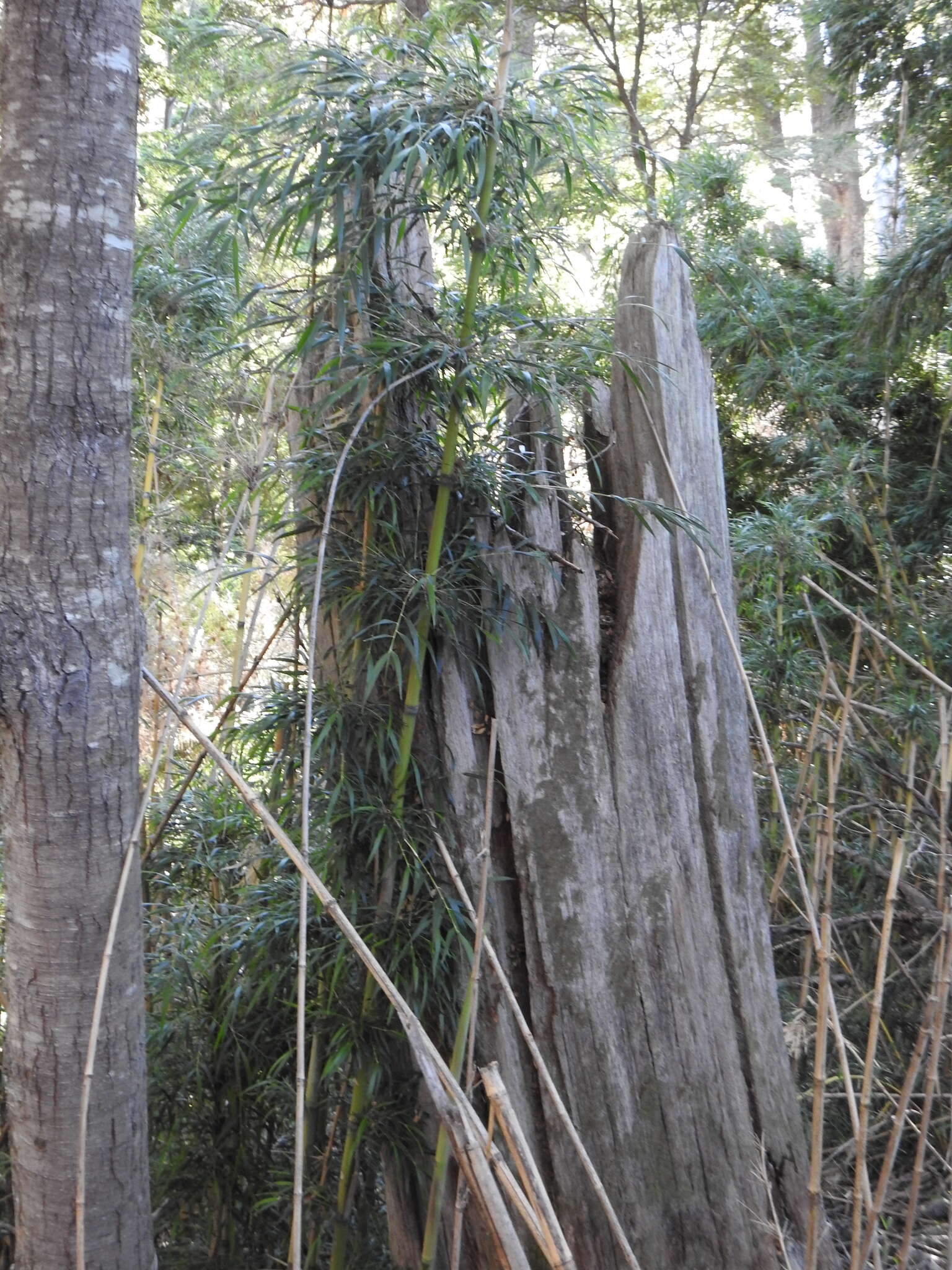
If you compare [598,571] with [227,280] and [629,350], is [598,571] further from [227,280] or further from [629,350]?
[227,280]

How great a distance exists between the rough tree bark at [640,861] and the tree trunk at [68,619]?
1.69 feet

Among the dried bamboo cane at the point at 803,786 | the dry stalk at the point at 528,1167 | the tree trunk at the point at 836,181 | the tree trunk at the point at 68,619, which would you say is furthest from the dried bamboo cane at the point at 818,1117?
the tree trunk at the point at 836,181

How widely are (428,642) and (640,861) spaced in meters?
0.50

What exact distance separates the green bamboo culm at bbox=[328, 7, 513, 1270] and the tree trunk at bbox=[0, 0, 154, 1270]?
0.93 feet

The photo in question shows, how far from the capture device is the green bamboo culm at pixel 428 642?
1.31 m

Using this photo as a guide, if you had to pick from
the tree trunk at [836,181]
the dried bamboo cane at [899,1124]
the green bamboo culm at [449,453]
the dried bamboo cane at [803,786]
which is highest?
the tree trunk at [836,181]

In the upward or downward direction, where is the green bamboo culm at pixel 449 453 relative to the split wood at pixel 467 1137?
upward

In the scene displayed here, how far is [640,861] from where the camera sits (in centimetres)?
156

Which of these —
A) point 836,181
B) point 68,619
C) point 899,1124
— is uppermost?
point 836,181

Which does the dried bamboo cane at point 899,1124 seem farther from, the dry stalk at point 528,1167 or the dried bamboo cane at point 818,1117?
the dry stalk at point 528,1167

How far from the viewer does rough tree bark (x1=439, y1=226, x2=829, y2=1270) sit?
1484 mm

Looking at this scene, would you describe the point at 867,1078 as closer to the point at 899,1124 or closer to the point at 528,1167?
the point at 899,1124

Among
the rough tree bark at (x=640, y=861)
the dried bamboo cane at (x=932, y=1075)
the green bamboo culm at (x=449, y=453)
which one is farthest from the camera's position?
the rough tree bark at (x=640, y=861)

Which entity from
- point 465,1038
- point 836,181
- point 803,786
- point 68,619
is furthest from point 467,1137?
point 836,181
